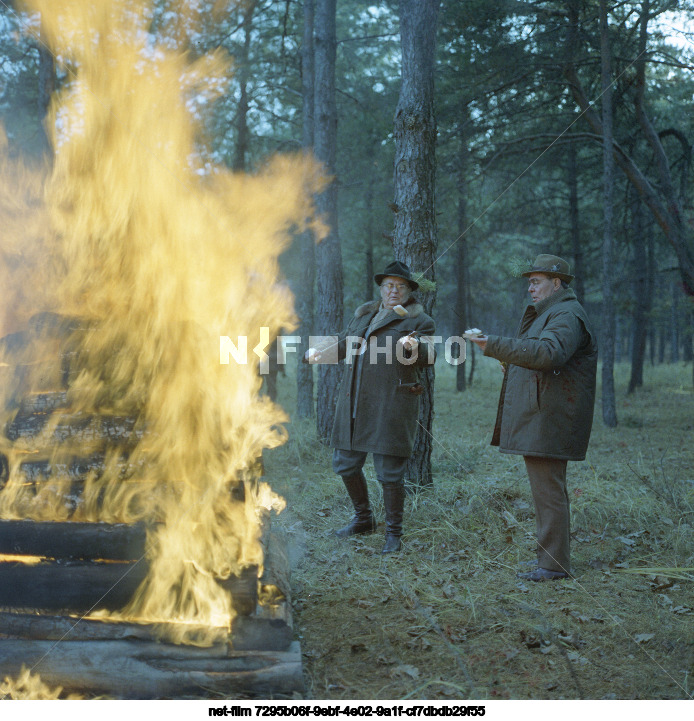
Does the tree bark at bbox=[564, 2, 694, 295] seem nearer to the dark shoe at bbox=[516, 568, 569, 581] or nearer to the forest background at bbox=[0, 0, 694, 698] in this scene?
the forest background at bbox=[0, 0, 694, 698]

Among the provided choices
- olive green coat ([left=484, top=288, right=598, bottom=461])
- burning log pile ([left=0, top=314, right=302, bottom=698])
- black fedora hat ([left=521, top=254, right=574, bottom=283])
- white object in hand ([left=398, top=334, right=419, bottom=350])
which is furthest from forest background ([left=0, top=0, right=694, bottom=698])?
burning log pile ([left=0, top=314, right=302, bottom=698])

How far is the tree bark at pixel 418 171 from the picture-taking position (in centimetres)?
668

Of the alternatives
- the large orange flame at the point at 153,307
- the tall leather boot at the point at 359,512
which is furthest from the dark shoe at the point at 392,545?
the large orange flame at the point at 153,307

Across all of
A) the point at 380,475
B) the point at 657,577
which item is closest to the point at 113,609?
the point at 380,475

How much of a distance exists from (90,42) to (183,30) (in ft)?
4.43

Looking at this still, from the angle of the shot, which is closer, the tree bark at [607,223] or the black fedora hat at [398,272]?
the black fedora hat at [398,272]

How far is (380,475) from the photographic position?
5359mm

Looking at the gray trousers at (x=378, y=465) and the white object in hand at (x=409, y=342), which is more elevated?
the white object in hand at (x=409, y=342)

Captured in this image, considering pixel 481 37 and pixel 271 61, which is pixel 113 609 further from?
pixel 271 61

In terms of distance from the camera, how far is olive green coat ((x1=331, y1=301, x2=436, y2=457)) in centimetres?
525

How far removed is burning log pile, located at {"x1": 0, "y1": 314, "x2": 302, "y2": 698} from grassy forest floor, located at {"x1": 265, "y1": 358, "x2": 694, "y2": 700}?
1.25 ft

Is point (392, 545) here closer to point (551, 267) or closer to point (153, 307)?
point (551, 267)

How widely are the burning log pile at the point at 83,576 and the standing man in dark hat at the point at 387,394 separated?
1237mm

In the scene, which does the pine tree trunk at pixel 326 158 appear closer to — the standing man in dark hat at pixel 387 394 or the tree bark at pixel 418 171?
the tree bark at pixel 418 171
